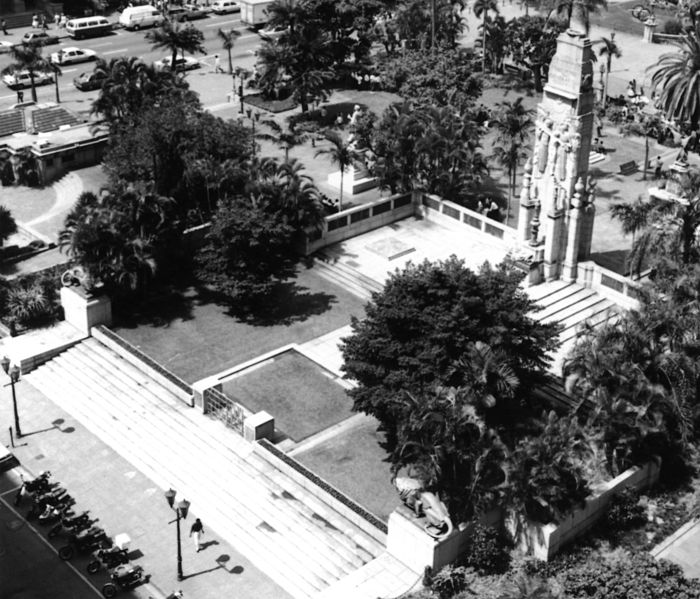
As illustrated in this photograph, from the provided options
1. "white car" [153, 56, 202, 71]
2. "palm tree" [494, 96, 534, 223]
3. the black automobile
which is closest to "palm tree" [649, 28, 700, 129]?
"palm tree" [494, 96, 534, 223]

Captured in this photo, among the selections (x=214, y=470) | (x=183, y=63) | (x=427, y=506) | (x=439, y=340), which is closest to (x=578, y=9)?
(x=183, y=63)

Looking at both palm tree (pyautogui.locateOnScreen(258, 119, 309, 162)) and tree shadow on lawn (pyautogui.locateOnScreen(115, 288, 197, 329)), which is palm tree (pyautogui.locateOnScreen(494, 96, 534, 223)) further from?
tree shadow on lawn (pyautogui.locateOnScreen(115, 288, 197, 329))

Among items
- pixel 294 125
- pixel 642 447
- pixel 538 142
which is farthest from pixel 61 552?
pixel 294 125

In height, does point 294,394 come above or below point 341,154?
below

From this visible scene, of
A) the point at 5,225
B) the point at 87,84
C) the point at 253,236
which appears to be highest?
the point at 253,236

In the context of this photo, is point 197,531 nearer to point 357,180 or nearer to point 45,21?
point 357,180

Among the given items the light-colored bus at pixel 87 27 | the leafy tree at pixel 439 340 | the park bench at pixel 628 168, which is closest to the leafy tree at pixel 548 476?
the leafy tree at pixel 439 340
